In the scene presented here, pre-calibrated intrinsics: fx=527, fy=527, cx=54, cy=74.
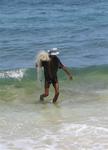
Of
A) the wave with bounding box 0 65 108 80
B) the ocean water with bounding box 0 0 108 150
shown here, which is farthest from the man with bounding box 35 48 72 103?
the wave with bounding box 0 65 108 80

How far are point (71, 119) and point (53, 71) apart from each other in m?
A: 1.76

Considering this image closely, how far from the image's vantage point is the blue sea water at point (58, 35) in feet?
67.5

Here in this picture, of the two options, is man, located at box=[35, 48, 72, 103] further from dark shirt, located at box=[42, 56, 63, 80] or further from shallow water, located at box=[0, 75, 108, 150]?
shallow water, located at box=[0, 75, 108, 150]

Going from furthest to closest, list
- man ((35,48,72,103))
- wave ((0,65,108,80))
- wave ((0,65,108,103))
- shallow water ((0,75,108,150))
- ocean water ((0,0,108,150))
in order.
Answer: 1. wave ((0,65,108,80))
2. wave ((0,65,108,103))
3. man ((35,48,72,103))
4. ocean water ((0,0,108,150))
5. shallow water ((0,75,108,150))

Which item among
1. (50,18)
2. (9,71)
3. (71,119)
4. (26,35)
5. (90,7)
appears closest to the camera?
(71,119)

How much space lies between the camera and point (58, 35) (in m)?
26.2

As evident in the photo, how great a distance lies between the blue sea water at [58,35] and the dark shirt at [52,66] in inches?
263

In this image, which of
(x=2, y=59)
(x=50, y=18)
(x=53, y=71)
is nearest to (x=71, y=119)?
(x=53, y=71)

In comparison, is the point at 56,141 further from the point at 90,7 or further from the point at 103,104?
the point at 90,7

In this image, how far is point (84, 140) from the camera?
9570mm

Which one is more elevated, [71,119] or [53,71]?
[53,71]

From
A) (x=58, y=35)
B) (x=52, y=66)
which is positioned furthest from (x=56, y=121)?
(x=58, y=35)

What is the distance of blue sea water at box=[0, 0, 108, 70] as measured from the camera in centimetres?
2058

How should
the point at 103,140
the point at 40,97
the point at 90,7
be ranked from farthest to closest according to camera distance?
the point at 90,7
the point at 40,97
the point at 103,140
